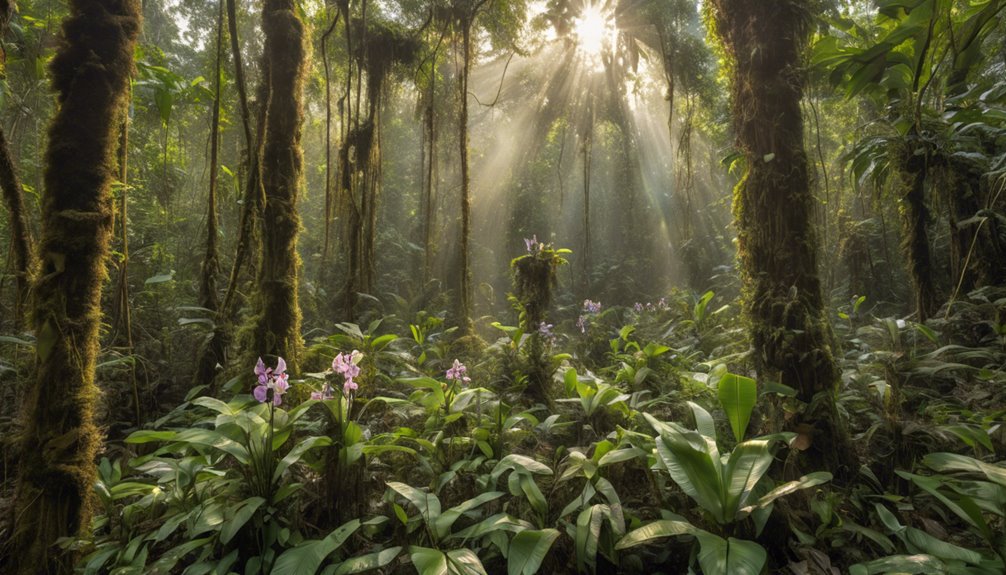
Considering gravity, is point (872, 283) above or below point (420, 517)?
above

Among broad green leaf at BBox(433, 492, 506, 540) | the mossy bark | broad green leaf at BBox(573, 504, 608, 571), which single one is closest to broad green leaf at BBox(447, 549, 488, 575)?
broad green leaf at BBox(433, 492, 506, 540)

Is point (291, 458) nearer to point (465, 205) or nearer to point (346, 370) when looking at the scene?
point (346, 370)

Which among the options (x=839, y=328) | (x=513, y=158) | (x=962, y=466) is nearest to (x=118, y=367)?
(x=962, y=466)

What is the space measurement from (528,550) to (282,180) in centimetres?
294

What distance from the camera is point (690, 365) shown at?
12.8 feet

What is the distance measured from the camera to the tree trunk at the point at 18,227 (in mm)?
1441

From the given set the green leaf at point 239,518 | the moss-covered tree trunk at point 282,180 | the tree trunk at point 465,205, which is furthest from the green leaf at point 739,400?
the tree trunk at point 465,205

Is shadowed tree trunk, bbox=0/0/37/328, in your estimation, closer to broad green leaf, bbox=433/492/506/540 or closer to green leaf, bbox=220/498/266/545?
green leaf, bbox=220/498/266/545

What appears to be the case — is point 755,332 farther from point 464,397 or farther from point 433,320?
point 433,320

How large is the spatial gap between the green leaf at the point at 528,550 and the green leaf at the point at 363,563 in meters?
0.43

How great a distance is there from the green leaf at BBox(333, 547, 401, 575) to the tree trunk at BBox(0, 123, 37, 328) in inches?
58.6

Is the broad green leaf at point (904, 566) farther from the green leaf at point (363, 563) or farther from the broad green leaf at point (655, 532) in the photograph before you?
the green leaf at point (363, 563)

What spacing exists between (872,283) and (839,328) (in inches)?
113

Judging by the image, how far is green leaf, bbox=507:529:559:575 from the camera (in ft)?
4.76
